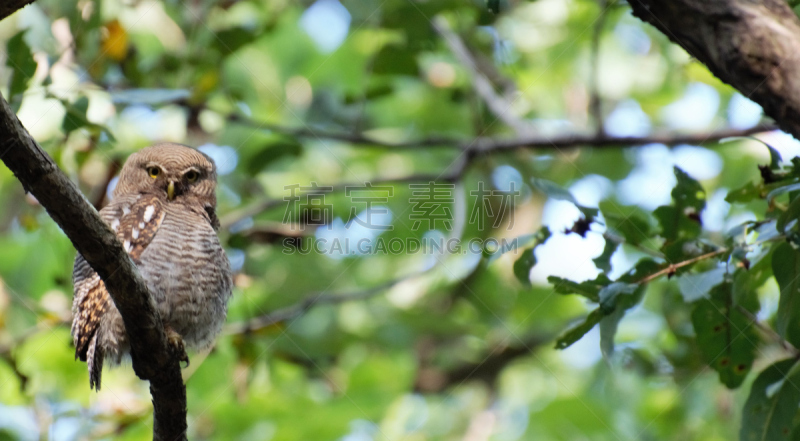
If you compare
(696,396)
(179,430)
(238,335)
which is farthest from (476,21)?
(179,430)

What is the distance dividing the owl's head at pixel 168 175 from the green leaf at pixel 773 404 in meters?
3.14

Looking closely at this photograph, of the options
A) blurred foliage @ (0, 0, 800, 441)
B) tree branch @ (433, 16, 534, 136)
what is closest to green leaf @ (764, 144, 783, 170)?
blurred foliage @ (0, 0, 800, 441)

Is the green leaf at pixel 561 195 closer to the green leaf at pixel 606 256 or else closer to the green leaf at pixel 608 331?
the green leaf at pixel 606 256

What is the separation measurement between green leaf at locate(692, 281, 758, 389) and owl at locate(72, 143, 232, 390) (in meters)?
2.24

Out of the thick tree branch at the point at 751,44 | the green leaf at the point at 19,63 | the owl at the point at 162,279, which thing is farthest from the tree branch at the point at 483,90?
the thick tree branch at the point at 751,44

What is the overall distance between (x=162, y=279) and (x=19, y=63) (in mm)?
1416

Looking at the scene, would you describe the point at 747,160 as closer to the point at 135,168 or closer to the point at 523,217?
the point at 523,217

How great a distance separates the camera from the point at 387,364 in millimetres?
→ 7836

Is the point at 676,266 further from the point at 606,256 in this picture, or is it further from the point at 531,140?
the point at 531,140

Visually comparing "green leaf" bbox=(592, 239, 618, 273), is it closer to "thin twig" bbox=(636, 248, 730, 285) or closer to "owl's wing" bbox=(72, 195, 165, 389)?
"thin twig" bbox=(636, 248, 730, 285)

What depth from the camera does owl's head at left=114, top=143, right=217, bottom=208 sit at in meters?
4.23

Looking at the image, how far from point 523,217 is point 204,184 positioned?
4.61 m

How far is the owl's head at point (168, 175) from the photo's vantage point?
4234 mm

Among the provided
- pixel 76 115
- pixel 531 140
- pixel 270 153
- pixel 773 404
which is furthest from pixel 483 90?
pixel 773 404
